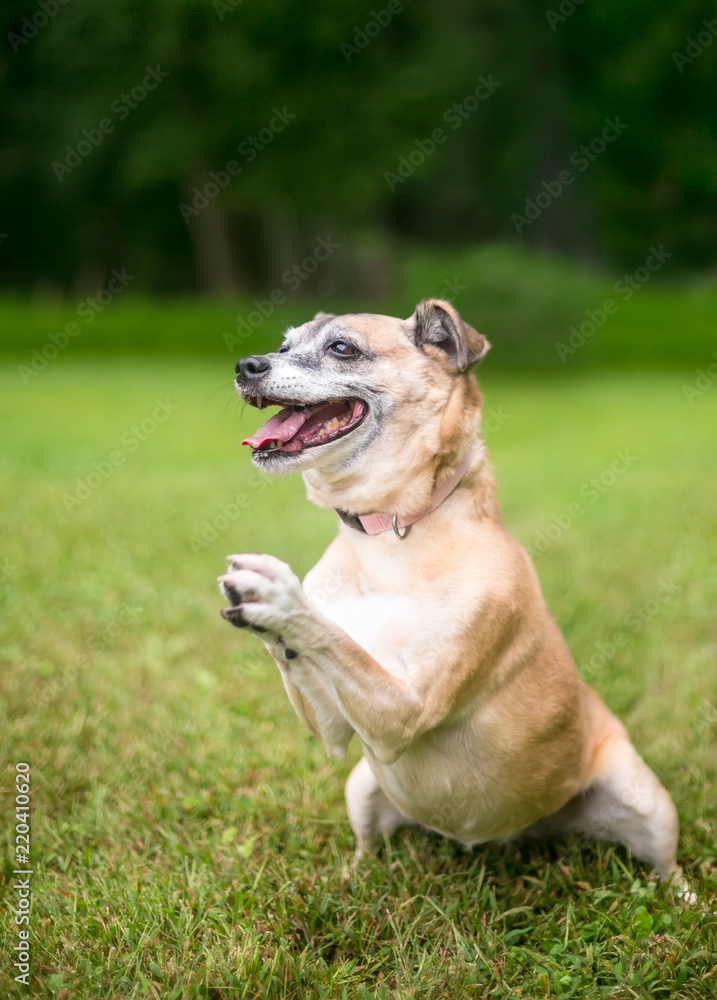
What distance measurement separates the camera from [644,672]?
4684 mm

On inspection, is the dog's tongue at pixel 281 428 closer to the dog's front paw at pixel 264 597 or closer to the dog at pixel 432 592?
the dog at pixel 432 592

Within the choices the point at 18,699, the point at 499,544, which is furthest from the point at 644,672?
the point at 18,699

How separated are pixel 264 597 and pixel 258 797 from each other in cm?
154

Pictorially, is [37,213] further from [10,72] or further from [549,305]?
[549,305]

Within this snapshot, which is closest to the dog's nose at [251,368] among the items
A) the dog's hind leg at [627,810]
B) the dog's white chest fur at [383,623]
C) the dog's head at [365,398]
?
the dog's head at [365,398]

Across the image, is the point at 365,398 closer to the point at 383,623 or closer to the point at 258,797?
the point at 383,623

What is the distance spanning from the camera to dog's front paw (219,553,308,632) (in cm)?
210

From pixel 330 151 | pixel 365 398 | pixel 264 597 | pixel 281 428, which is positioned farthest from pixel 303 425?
pixel 330 151

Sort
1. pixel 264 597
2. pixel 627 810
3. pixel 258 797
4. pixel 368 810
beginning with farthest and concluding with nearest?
1. pixel 258 797
2. pixel 368 810
3. pixel 627 810
4. pixel 264 597

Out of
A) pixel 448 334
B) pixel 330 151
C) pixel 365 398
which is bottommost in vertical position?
pixel 330 151

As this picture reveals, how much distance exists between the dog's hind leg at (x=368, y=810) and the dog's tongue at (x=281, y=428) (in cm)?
117

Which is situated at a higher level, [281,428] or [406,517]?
[281,428]

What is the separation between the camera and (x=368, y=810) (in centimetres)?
308

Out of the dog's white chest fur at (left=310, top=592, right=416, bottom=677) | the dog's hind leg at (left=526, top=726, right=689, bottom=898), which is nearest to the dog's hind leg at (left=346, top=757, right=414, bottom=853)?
the dog's hind leg at (left=526, top=726, right=689, bottom=898)
